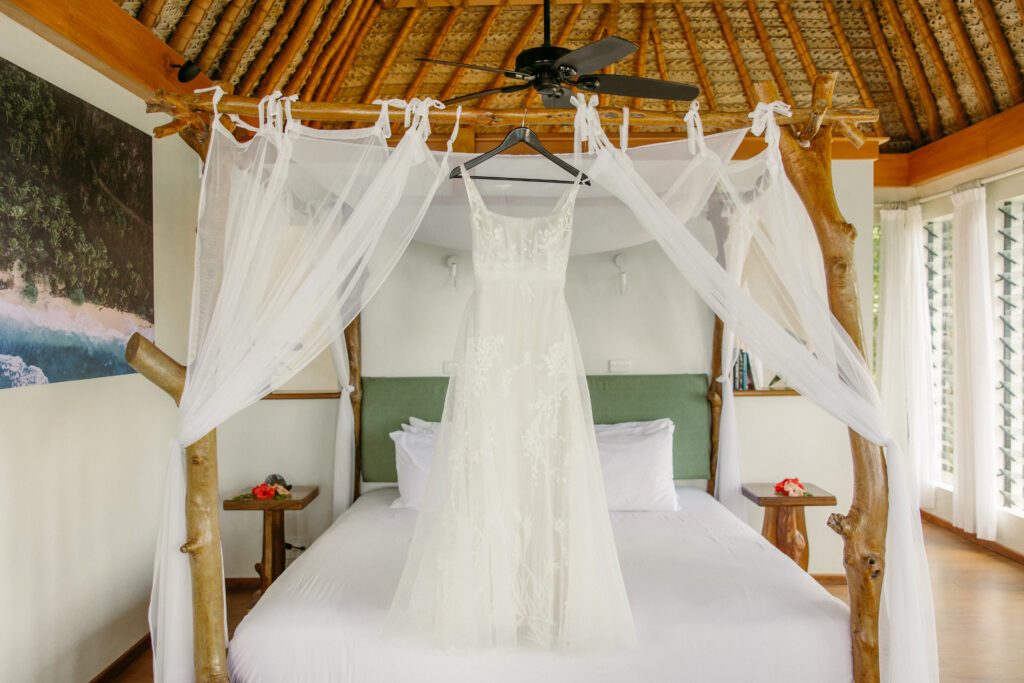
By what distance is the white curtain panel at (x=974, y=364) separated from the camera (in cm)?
436

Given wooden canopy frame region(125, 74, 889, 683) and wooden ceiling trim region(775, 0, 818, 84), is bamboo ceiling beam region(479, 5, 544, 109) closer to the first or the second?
wooden ceiling trim region(775, 0, 818, 84)

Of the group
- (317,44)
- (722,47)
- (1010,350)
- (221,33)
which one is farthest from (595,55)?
(1010,350)

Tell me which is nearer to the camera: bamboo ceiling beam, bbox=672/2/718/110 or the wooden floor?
the wooden floor

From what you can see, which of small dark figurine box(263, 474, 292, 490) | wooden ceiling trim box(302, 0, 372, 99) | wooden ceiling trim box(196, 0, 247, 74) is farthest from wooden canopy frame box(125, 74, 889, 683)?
wooden ceiling trim box(302, 0, 372, 99)

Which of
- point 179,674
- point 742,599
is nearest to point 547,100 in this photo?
point 742,599

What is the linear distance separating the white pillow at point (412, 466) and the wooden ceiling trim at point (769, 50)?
135 inches

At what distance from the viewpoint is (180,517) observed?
6.84 feet

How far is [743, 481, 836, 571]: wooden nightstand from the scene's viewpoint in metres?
3.27

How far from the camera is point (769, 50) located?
4.38m

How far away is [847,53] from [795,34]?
1.40 feet

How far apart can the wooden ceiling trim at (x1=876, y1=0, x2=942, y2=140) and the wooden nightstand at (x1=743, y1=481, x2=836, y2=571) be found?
3.02 metres

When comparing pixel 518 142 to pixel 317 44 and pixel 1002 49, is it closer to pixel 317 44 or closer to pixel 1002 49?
pixel 317 44

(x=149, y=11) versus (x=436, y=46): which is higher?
(x=436, y=46)

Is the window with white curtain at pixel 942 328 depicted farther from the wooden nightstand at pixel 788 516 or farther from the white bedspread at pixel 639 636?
the white bedspread at pixel 639 636
